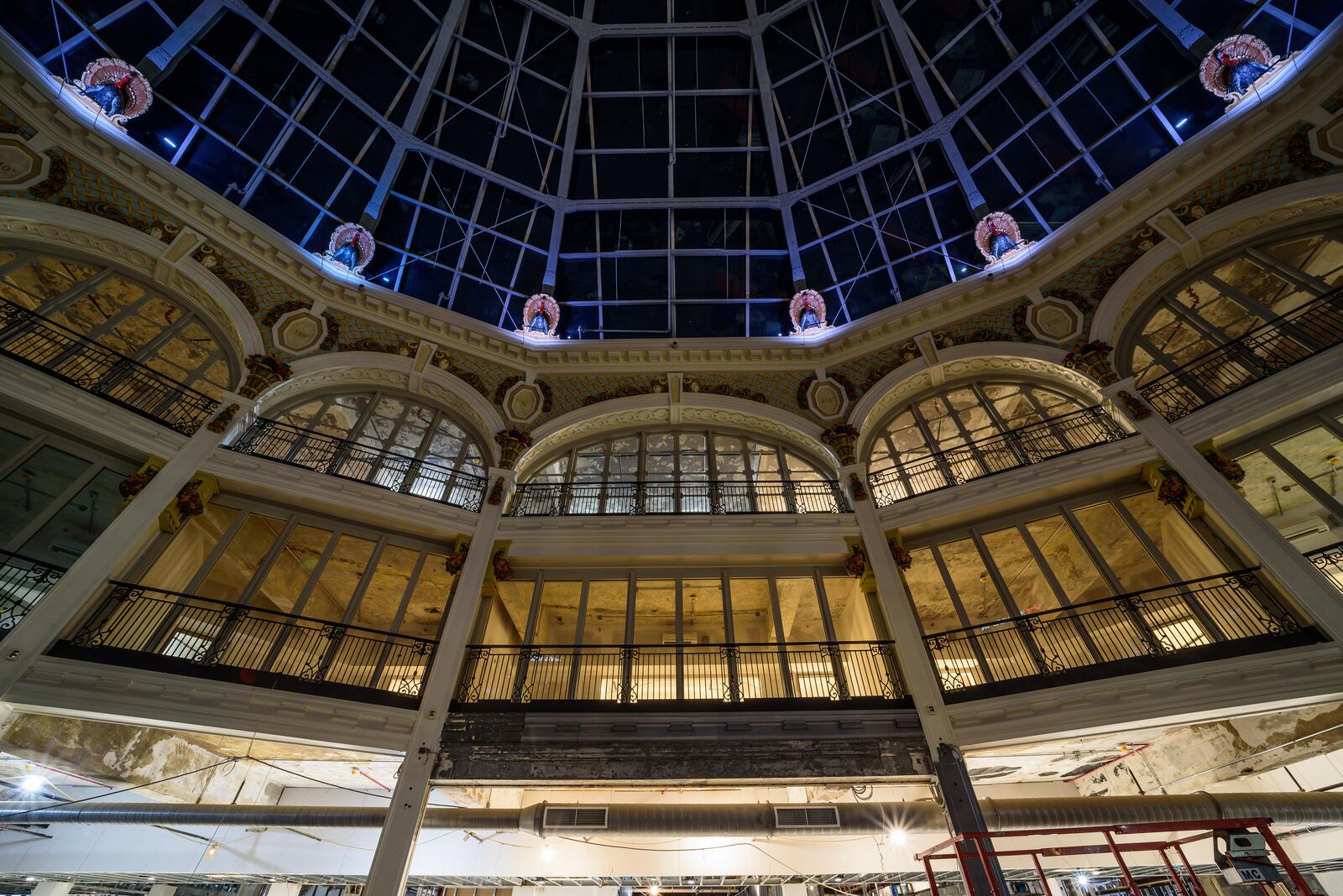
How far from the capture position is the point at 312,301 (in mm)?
13266

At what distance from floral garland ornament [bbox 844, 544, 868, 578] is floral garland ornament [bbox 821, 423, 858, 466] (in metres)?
2.29

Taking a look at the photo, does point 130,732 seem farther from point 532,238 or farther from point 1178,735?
point 1178,735

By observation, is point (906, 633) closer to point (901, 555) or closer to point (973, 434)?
point (901, 555)

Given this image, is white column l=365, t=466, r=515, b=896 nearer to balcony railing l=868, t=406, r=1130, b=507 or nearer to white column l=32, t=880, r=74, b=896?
white column l=32, t=880, r=74, b=896

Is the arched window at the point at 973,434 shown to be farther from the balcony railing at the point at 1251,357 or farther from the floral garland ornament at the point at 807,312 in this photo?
the floral garland ornament at the point at 807,312

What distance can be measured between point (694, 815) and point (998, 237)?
43.3 feet

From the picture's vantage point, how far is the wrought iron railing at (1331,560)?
847 cm

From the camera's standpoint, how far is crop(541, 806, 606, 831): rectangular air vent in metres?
8.64

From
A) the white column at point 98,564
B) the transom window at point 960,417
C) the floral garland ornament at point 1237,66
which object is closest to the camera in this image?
the white column at point 98,564

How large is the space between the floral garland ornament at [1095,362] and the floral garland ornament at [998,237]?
9.15 feet

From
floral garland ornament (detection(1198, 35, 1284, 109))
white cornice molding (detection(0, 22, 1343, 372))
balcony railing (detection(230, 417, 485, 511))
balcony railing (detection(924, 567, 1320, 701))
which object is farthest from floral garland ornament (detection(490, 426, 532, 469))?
floral garland ornament (detection(1198, 35, 1284, 109))

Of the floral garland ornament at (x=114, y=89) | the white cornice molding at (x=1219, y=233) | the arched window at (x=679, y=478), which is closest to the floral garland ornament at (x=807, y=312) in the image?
the arched window at (x=679, y=478)

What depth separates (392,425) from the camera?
538 inches

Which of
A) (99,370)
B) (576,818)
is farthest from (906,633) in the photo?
(99,370)
